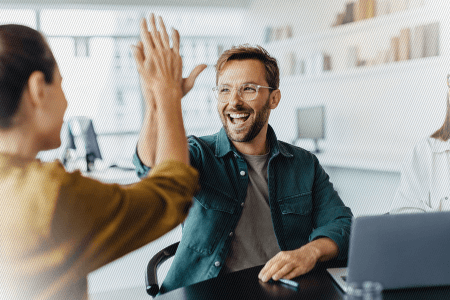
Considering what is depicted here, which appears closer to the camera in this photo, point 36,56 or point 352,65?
point 36,56

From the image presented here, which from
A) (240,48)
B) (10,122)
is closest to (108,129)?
(240,48)

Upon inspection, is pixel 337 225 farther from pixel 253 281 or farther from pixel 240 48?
pixel 240 48

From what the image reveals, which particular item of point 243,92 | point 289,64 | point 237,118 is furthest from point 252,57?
point 289,64

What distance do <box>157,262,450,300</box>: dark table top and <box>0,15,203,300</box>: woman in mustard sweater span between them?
0.35m

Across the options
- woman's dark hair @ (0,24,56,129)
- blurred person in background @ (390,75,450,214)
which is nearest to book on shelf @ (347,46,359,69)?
blurred person in background @ (390,75,450,214)

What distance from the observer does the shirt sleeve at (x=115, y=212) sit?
1.93 ft

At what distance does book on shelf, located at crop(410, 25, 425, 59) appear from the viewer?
10.5 feet

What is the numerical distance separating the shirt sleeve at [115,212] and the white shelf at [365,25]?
10.6 feet

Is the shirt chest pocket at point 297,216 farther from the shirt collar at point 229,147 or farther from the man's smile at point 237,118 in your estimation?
the man's smile at point 237,118

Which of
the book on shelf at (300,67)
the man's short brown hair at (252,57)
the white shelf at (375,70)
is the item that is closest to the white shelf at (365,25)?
the book on shelf at (300,67)

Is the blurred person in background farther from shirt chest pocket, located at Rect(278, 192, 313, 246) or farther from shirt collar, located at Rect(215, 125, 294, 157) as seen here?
shirt collar, located at Rect(215, 125, 294, 157)

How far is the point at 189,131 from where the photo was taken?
570cm

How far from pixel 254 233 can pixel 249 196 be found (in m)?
0.13

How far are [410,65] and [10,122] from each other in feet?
10.7
